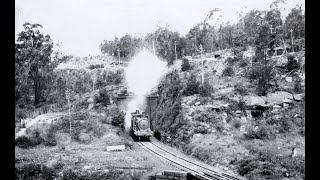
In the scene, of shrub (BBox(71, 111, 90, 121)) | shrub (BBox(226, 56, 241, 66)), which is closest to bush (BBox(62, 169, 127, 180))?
shrub (BBox(71, 111, 90, 121))

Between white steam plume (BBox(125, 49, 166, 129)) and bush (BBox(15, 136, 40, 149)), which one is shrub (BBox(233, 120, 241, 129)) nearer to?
white steam plume (BBox(125, 49, 166, 129))

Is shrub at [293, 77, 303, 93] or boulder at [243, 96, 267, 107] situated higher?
shrub at [293, 77, 303, 93]

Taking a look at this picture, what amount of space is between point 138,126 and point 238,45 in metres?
31.4

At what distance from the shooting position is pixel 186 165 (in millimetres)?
20938

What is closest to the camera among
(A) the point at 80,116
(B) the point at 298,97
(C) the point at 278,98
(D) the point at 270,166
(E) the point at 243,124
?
(D) the point at 270,166

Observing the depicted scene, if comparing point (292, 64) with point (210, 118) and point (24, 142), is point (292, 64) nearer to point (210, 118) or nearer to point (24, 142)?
point (210, 118)

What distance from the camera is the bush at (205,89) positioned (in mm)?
32500

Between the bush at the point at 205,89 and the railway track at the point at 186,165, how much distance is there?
8592 mm

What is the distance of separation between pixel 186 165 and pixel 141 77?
2445 cm

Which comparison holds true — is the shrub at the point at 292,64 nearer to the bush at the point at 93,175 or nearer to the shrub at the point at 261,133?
the shrub at the point at 261,133

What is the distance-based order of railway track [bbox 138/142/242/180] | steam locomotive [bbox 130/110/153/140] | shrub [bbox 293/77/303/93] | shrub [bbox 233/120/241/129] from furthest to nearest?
shrub [bbox 293/77/303/93] → steam locomotive [bbox 130/110/153/140] → shrub [bbox 233/120/241/129] → railway track [bbox 138/142/242/180]

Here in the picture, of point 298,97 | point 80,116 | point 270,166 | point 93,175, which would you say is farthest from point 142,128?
point 298,97

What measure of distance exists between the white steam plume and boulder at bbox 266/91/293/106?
50.7 ft

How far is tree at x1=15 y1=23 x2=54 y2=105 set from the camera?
3794 cm
